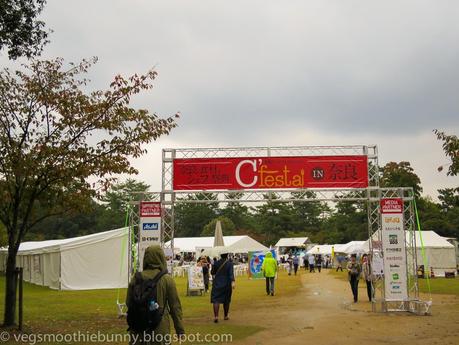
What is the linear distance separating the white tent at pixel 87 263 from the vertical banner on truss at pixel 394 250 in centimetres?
1387

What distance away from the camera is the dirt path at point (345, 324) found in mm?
10438

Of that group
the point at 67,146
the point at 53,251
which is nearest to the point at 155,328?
the point at 67,146

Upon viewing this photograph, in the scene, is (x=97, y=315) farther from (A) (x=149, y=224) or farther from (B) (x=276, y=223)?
(B) (x=276, y=223)

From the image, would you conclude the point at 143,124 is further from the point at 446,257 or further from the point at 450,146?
the point at 446,257

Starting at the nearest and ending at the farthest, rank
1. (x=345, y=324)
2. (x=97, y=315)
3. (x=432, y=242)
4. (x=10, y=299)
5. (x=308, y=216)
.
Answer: (x=10, y=299) < (x=345, y=324) < (x=97, y=315) < (x=432, y=242) < (x=308, y=216)

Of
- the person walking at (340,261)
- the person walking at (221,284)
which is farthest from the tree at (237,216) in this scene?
the person walking at (221,284)

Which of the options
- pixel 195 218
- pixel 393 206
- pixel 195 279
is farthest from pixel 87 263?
pixel 195 218

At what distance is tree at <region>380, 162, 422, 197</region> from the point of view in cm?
7200

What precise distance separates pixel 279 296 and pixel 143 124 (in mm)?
11162

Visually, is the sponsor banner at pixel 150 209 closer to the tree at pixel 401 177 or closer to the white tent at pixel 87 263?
the white tent at pixel 87 263

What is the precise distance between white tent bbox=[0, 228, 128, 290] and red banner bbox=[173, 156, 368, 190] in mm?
11171

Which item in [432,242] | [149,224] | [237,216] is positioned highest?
[237,216]

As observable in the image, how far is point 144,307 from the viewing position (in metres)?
5.38

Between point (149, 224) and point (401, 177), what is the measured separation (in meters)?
63.0
